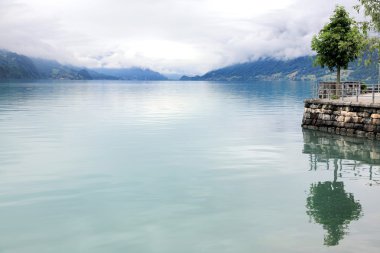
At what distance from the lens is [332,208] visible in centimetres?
1795

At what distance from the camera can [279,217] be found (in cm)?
1655

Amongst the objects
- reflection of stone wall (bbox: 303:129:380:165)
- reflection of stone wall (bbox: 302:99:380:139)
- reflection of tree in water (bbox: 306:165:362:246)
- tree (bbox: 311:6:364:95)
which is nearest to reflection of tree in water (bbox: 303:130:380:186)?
reflection of stone wall (bbox: 303:129:380:165)

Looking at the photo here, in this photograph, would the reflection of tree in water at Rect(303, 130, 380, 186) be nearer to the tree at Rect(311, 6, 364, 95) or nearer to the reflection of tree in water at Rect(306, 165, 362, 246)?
the reflection of tree in water at Rect(306, 165, 362, 246)

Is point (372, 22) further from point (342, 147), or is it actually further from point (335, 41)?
point (335, 41)

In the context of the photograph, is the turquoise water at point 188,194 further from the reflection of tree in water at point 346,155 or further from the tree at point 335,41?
the tree at point 335,41

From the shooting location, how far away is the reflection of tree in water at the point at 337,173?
53.4 ft

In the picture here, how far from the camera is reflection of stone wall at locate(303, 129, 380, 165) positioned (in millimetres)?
29311

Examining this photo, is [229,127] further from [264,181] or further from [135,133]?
[264,181]

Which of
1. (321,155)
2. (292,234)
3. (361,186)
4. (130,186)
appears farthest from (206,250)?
(321,155)

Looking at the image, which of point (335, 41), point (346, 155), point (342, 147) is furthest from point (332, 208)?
point (335, 41)

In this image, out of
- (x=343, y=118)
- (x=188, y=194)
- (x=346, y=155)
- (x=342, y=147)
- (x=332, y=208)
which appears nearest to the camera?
(x=332, y=208)

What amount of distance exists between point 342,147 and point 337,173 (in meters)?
8.69

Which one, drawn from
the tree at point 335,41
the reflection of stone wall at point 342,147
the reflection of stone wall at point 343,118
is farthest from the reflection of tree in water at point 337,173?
the tree at point 335,41

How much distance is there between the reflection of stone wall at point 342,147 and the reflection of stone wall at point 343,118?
890 millimetres
